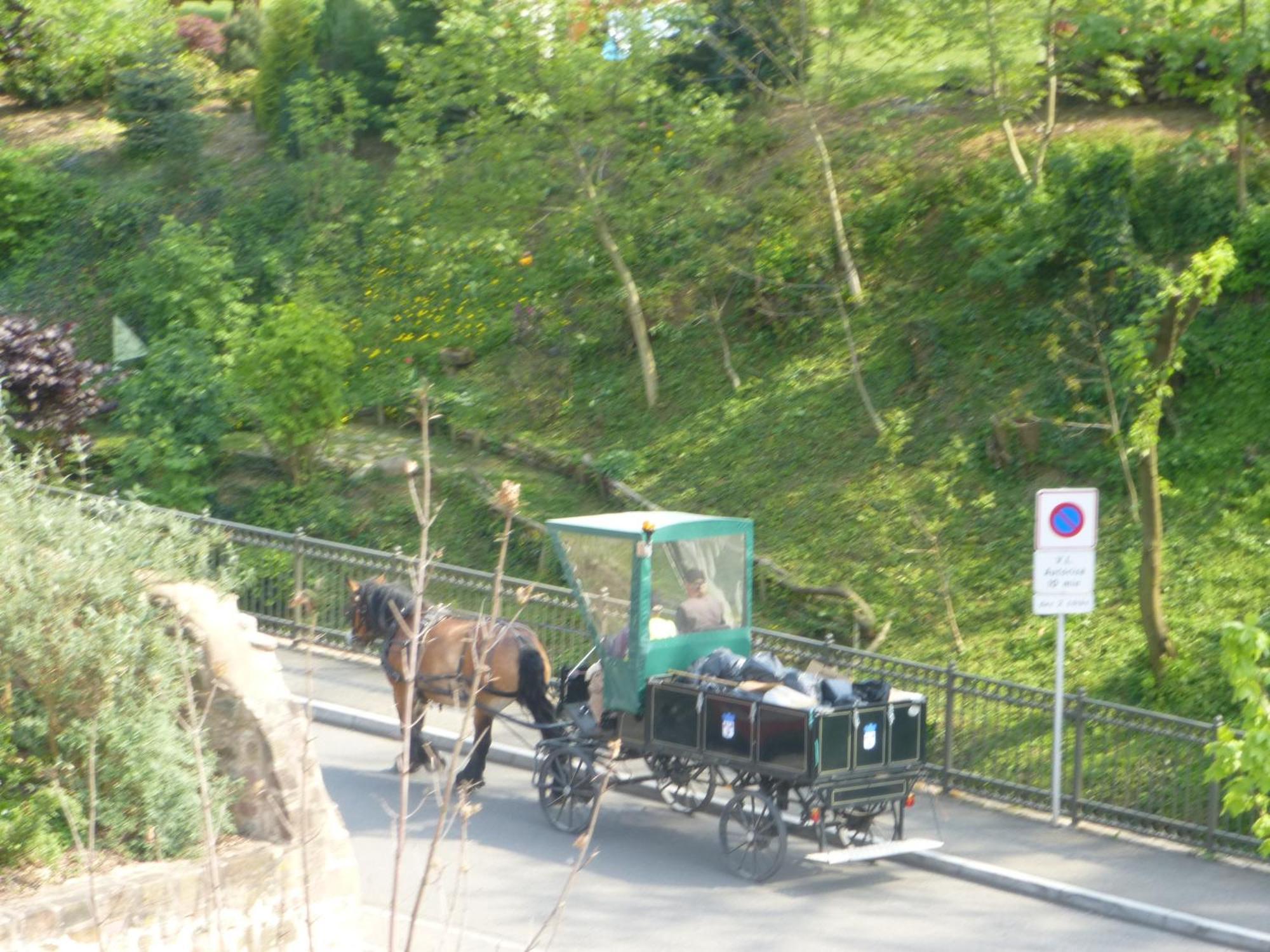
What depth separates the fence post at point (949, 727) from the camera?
1377 centimetres

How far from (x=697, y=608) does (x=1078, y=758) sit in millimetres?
3389

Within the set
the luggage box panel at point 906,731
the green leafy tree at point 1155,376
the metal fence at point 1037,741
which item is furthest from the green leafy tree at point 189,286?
the luggage box panel at point 906,731

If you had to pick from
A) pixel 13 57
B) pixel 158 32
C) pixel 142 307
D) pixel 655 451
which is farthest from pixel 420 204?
pixel 13 57

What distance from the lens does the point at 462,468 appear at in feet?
73.4

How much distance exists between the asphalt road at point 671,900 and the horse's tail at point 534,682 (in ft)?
2.87

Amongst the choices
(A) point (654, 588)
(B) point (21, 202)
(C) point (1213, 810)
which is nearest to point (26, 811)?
(A) point (654, 588)

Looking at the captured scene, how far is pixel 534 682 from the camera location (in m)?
12.7

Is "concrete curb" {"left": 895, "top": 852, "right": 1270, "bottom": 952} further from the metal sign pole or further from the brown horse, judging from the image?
the brown horse

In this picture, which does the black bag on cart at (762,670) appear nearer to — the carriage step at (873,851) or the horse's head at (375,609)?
the carriage step at (873,851)

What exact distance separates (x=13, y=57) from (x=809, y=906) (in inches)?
1349

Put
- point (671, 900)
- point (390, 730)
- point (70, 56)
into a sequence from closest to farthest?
point (671, 900) < point (390, 730) < point (70, 56)

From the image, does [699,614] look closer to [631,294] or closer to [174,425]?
[631,294]

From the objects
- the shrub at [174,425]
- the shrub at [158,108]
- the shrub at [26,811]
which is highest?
the shrub at [158,108]

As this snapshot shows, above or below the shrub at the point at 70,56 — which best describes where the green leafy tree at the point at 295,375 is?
below
